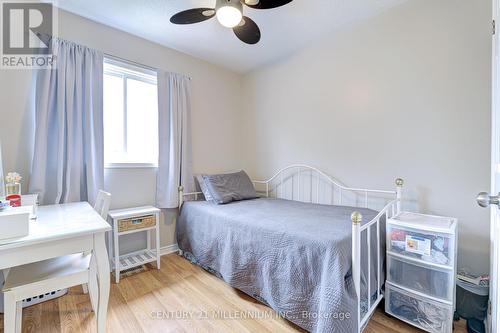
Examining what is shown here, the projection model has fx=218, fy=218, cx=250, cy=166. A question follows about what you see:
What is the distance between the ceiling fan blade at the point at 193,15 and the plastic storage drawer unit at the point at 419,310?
2.27 m

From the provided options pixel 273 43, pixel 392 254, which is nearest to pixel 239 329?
pixel 392 254

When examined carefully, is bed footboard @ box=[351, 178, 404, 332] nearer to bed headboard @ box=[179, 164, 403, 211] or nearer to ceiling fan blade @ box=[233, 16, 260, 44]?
bed headboard @ box=[179, 164, 403, 211]

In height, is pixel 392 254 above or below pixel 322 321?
above

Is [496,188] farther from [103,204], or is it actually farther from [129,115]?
[129,115]

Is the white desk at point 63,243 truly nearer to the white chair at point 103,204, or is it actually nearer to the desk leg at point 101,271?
the desk leg at point 101,271

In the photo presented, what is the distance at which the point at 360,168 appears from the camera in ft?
7.14

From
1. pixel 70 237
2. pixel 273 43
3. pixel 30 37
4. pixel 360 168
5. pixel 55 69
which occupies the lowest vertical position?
pixel 70 237

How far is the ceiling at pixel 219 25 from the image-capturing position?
1.86 meters

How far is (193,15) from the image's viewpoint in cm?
159

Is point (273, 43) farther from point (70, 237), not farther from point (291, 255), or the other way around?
point (70, 237)

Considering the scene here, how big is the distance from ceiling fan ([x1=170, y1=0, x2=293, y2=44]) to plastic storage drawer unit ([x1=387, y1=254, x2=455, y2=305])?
190 cm

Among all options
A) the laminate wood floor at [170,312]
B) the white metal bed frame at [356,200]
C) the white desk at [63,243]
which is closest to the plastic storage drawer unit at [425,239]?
the white metal bed frame at [356,200]

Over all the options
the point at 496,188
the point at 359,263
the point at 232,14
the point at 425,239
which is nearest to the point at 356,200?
the point at 425,239

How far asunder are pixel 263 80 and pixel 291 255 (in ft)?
8.05
